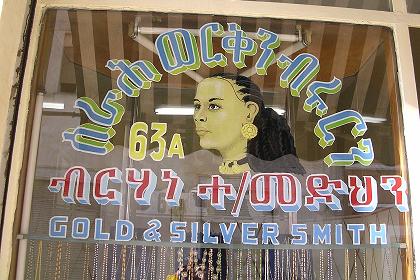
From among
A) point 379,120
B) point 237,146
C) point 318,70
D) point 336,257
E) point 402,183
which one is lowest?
point 336,257

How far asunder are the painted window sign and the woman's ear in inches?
5.8

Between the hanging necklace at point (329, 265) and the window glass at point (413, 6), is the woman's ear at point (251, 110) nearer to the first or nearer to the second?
the hanging necklace at point (329, 265)

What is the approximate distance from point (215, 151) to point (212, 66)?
0.39m

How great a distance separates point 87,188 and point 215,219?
53 cm

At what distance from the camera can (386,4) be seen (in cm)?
216

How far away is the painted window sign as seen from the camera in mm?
1973

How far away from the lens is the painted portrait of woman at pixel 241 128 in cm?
200

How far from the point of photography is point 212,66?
2104 mm

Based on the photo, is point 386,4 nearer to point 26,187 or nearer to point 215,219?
point 215,219

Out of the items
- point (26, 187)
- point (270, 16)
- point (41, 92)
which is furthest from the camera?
point (270, 16)

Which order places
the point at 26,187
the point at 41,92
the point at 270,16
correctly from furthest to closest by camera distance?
1. the point at 270,16
2. the point at 41,92
3. the point at 26,187

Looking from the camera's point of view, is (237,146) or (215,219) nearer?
(215,219)

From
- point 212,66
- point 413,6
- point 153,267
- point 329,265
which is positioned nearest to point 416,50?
point 413,6

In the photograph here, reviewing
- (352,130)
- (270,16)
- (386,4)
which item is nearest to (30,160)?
(270,16)
